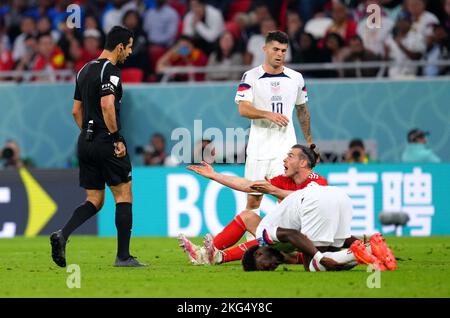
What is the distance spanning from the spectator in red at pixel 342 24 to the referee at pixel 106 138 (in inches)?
357

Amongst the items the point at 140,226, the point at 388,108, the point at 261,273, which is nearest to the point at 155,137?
the point at 140,226

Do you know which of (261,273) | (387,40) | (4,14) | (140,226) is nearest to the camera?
(261,273)

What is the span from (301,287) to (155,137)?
436 inches

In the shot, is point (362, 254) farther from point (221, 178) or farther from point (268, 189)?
point (221, 178)

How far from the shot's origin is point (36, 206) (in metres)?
18.1

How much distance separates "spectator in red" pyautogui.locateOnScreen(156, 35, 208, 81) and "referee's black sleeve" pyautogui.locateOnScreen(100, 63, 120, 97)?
30.6ft

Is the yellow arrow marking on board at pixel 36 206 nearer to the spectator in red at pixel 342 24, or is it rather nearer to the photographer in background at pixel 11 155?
the photographer in background at pixel 11 155

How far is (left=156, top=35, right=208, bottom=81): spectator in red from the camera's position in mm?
20391

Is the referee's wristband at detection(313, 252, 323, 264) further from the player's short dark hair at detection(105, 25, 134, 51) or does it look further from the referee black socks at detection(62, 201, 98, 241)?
the player's short dark hair at detection(105, 25, 134, 51)

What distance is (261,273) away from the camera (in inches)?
406

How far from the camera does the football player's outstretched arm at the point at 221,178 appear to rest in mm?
10375

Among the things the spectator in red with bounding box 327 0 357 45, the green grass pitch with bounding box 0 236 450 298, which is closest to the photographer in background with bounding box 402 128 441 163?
the spectator in red with bounding box 327 0 357 45

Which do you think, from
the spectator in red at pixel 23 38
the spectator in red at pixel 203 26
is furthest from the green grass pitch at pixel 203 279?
the spectator in red at pixel 23 38

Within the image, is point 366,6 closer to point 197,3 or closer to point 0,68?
point 197,3
